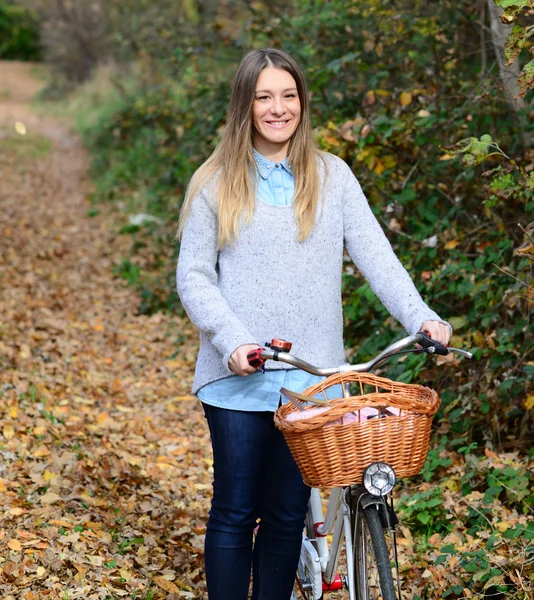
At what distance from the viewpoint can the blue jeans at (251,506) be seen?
2971mm

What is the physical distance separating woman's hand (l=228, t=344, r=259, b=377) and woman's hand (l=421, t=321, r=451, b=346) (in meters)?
0.53

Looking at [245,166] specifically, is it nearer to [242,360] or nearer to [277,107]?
[277,107]

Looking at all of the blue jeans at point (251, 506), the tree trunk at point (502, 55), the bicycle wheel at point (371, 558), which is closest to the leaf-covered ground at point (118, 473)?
the blue jeans at point (251, 506)

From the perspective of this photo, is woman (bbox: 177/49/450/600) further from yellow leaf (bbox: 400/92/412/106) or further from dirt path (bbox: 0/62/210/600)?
yellow leaf (bbox: 400/92/412/106)

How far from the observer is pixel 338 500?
10.1 ft

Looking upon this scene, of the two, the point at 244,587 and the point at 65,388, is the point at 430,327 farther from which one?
the point at 65,388

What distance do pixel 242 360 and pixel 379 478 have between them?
53 centimetres


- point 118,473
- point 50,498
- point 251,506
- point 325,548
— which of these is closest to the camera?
point 251,506

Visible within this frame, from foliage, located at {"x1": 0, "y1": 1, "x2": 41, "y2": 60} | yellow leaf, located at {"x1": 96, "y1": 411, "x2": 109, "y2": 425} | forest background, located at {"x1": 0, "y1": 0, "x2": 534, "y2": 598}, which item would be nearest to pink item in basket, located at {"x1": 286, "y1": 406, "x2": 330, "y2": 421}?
forest background, located at {"x1": 0, "y1": 0, "x2": 534, "y2": 598}

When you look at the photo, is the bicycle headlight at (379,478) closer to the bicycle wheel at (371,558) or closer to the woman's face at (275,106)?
the bicycle wheel at (371,558)

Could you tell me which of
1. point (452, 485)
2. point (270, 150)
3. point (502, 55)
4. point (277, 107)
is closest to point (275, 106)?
point (277, 107)

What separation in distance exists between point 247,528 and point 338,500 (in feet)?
1.09

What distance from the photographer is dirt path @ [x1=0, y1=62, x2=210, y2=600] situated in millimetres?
4031

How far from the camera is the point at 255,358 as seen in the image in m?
2.58
